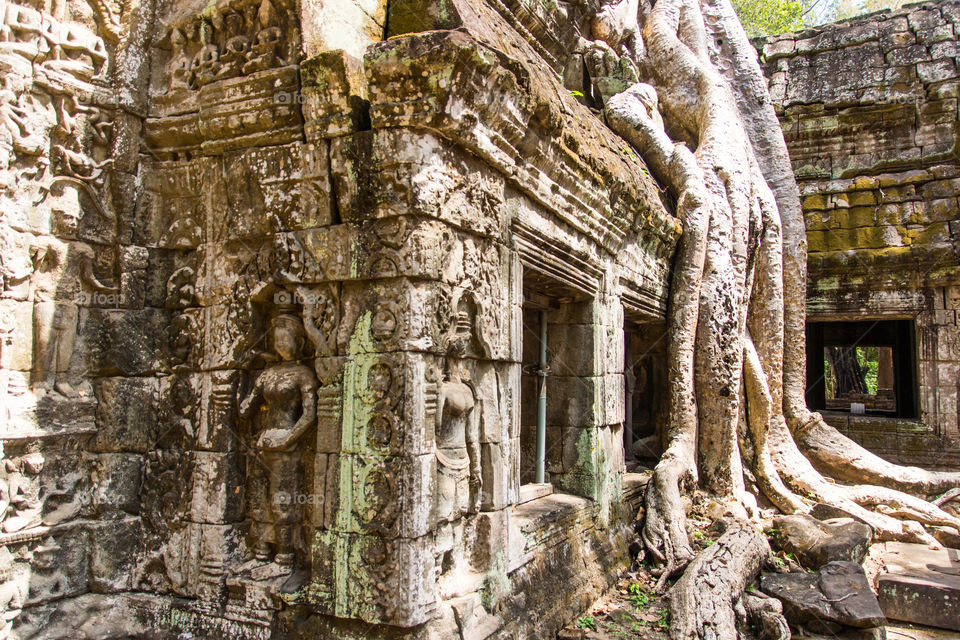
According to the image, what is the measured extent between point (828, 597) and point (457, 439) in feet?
9.40

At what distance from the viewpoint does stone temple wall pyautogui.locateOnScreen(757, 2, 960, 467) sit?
28.0 feet

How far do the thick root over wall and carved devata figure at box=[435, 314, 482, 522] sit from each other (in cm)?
224

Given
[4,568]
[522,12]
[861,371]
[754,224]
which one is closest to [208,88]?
[4,568]

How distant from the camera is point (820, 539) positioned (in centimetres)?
536

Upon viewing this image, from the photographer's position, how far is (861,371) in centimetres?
1875

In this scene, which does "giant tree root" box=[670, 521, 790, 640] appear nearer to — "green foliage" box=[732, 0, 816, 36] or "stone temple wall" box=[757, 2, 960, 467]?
"stone temple wall" box=[757, 2, 960, 467]

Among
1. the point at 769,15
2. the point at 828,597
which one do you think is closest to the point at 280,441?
the point at 828,597

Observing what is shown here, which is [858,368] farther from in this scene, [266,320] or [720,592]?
[266,320]

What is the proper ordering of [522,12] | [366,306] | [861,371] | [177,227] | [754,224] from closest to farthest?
[366,306] < [177,227] < [522,12] < [754,224] < [861,371]

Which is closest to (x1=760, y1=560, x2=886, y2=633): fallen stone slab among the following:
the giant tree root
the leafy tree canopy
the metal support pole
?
the giant tree root

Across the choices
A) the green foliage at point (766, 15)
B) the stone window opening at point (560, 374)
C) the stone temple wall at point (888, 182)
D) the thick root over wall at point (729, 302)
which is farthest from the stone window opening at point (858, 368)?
the green foliage at point (766, 15)

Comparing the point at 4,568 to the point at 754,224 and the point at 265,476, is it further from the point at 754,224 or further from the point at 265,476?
the point at 754,224

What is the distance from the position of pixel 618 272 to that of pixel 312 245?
285 cm

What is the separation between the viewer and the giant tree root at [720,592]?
12.2 feet
